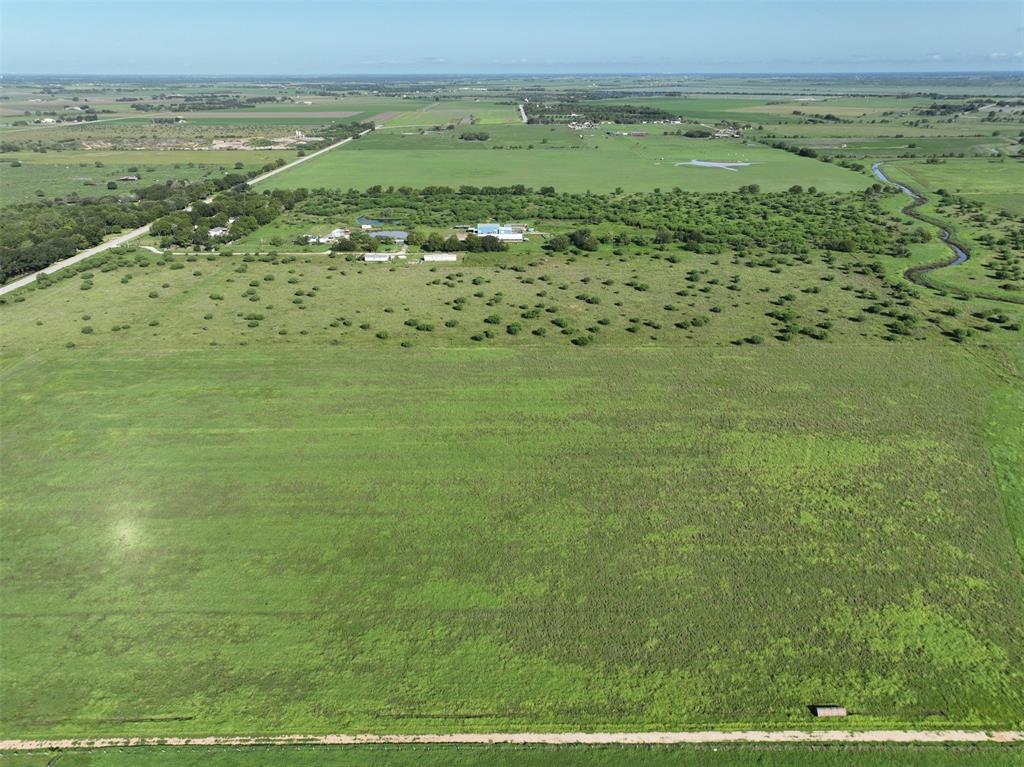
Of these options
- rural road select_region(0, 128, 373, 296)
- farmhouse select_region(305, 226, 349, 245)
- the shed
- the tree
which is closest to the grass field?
the shed

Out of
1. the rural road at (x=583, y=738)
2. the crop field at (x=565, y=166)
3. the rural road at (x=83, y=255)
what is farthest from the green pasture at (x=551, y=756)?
the crop field at (x=565, y=166)

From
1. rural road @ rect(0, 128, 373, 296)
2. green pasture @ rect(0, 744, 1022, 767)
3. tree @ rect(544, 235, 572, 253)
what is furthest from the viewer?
tree @ rect(544, 235, 572, 253)

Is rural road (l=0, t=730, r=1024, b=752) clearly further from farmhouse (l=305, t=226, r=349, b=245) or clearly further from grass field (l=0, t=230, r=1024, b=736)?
farmhouse (l=305, t=226, r=349, b=245)

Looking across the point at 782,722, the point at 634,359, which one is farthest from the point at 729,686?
the point at 634,359

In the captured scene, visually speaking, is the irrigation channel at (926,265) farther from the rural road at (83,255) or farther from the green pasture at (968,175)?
the rural road at (83,255)

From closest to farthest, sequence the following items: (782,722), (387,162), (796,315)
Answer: (782,722) < (796,315) < (387,162)

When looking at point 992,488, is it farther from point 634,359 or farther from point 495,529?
point 495,529
